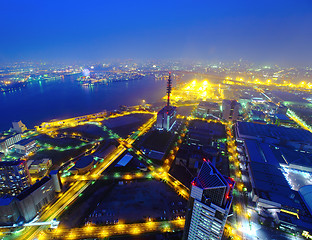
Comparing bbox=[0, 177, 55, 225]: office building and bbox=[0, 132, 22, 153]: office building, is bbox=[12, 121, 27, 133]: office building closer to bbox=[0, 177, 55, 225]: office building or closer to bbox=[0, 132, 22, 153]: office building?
bbox=[0, 132, 22, 153]: office building

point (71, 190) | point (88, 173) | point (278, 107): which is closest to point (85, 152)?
point (88, 173)

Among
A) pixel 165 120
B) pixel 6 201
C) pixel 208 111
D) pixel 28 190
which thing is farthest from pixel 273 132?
pixel 6 201

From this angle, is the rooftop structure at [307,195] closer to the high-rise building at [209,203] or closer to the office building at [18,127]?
the high-rise building at [209,203]

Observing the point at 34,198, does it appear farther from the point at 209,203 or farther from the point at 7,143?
the point at 7,143

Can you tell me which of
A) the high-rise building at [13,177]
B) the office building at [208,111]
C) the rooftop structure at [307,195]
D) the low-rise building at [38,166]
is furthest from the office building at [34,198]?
the office building at [208,111]

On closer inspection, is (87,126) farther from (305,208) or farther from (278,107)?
(278,107)

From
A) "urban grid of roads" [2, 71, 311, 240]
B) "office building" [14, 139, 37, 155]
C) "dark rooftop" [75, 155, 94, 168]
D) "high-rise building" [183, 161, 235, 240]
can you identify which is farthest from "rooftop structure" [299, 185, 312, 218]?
"office building" [14, 139, 37, 155]
